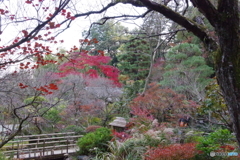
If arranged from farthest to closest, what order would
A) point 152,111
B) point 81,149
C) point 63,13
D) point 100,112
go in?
1. point 100,112
2. point 152,111
3. point 81,149
4. point 63,13

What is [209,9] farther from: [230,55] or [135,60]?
[135,60]

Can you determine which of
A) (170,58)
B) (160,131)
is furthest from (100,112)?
(160,131)

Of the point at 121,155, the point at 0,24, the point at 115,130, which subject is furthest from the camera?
the point at 115,130

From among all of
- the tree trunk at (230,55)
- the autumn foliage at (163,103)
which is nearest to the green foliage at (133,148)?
the autumn foliage at (163,103)

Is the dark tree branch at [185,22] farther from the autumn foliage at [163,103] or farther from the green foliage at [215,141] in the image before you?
the autumn foliage at [163,103]

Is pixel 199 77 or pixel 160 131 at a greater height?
pixel 199 77

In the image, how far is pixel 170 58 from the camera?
923 centimetres

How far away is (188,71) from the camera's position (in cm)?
834

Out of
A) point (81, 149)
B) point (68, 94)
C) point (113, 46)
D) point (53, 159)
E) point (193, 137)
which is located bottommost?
point (53, 159)

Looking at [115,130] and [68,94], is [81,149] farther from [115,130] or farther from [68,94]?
[68,94]

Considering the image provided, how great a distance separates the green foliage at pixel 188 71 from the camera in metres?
7.83

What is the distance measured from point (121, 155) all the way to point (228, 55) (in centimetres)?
333

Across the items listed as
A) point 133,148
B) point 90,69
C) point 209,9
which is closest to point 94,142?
point 133,148

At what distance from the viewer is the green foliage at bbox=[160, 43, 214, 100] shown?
7835 millimetres
